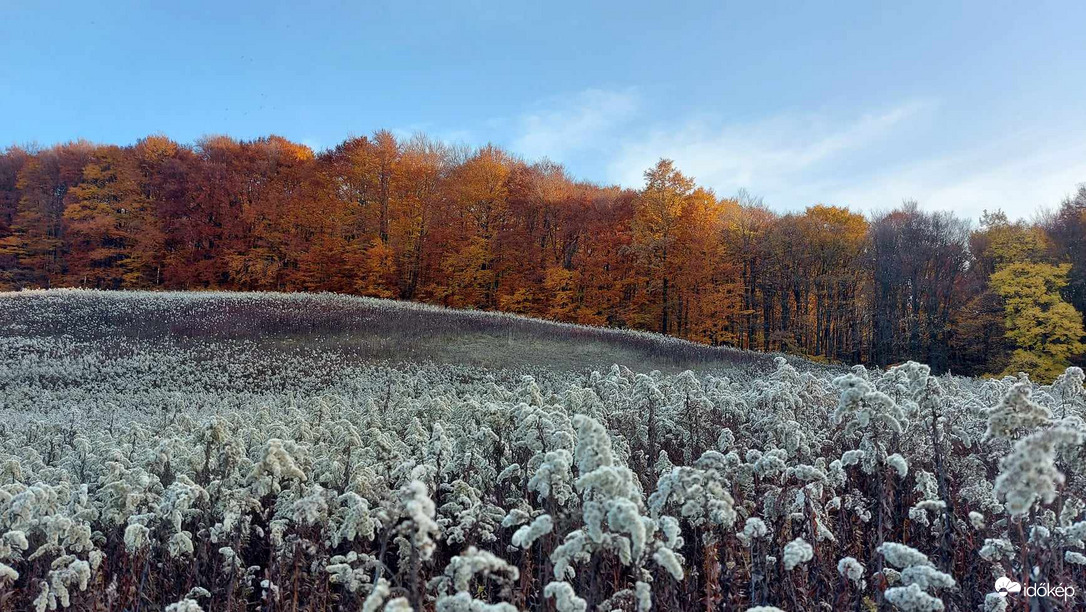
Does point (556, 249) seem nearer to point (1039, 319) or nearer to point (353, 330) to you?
point (353, 330)

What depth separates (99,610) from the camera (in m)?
2.94

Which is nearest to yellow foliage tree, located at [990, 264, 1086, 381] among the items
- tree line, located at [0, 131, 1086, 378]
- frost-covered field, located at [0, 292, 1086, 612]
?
tree line, located at [0, 131, 1086, 378]

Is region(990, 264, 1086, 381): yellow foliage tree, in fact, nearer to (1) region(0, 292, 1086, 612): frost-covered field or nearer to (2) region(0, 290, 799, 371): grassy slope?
(2) region(0, 290, 799, 371): grassy slope

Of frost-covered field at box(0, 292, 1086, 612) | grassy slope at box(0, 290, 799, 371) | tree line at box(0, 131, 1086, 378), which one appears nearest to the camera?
frost-covered field at box(0, 292, 1086, 612)

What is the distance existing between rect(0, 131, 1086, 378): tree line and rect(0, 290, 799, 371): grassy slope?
978 centimetres

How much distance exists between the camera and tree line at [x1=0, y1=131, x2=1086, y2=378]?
32.7 metres

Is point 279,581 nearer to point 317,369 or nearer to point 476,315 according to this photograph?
point 317,369

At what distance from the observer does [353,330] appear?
21.8 meters

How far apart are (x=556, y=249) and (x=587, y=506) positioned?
117 feet

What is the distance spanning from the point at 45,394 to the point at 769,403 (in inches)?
651

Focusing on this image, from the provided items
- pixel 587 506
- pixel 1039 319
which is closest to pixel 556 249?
pixel 1039 319

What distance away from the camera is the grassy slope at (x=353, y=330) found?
1925 cm

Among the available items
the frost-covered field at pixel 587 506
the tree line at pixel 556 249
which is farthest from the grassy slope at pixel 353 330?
the frost-covered field at pixel 587 506

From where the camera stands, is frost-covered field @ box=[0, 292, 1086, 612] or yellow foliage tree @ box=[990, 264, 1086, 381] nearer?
frost-covered field @ box=[0, 292, 1086, 612]
